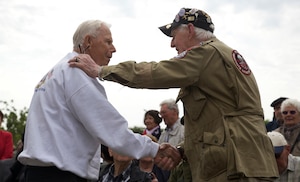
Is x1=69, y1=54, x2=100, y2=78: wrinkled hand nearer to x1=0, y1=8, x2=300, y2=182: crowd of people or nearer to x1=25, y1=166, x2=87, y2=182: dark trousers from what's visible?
x1=0, y1=8, x2=300, y2=182: crowd of people

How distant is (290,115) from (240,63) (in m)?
3.70

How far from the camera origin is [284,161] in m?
5.78

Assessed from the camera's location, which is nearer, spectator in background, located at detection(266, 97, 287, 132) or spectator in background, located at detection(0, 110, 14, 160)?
spectator in background, located at detection(266, 97, 287, 132)

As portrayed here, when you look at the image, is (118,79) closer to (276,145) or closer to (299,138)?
(276,145)

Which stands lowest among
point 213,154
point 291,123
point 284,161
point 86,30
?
point 284,161

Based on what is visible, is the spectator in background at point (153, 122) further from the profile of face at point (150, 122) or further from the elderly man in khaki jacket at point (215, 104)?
the elderly man in khaki jacket at point (215, 104)

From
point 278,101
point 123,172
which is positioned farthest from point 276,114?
point 123,172

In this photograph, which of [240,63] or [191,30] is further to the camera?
[191,30]

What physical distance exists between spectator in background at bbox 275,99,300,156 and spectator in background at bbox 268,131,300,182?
4.28 feet

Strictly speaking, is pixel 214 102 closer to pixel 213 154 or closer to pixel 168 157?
pixel 213 154

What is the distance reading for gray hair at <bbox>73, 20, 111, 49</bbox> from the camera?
4.20m

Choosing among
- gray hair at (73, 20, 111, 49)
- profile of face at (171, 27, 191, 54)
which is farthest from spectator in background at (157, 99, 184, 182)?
gray hair at (73, 20, 111, 49)

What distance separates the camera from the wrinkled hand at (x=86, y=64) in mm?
4008

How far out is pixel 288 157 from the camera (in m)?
5.89
